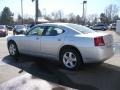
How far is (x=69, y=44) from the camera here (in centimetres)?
794

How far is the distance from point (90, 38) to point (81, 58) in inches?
27.3

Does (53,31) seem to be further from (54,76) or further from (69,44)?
(54,76)

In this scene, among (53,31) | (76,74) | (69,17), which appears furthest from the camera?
(69,17)

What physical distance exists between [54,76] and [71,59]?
38.3 inches

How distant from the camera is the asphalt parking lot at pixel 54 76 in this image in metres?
6.27

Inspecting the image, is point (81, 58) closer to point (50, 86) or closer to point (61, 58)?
point (61, 58)

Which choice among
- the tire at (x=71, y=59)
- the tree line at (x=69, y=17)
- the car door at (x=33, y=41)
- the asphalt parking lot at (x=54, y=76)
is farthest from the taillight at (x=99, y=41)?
the tree line at (x=69, y=17)

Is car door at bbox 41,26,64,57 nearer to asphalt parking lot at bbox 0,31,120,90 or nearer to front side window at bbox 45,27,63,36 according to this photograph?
front side window at bbox 45,27,63,36

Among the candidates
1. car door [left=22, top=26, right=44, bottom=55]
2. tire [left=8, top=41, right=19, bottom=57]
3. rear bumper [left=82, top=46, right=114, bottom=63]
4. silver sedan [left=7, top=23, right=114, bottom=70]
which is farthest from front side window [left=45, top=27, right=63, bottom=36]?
tire [left=8, top=41, right=19, bottom=57]

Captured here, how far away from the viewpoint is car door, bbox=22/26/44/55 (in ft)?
29.9

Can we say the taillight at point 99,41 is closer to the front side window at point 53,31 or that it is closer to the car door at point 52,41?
the car door at point 52,41

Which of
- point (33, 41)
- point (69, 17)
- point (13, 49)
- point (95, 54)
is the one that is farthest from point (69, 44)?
point (69, 17)

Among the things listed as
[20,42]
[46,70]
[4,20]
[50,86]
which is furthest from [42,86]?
[4,20]

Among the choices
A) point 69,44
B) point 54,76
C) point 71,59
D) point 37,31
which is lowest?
point 54,76
